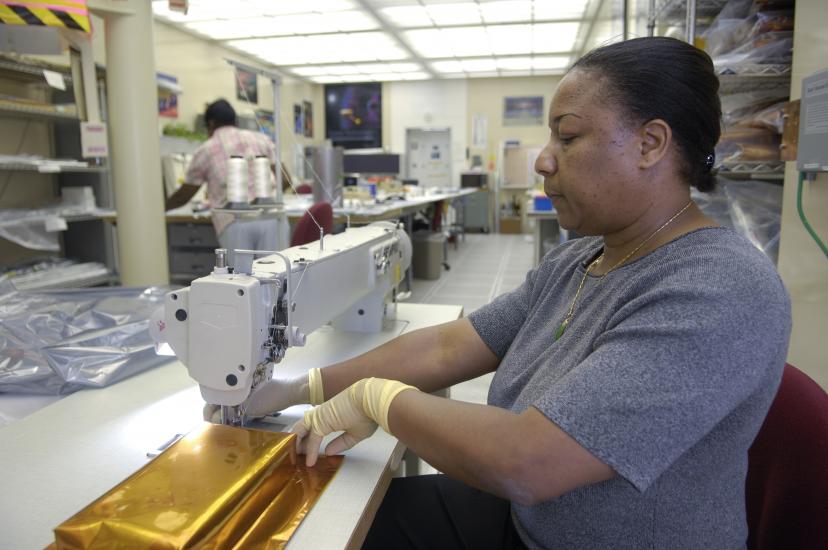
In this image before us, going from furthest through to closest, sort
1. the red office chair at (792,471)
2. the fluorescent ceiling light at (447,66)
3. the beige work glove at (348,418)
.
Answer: the fluorescent ceiling light at (447,66), the beige work glove at (348,418), the red office chair at (792,471)

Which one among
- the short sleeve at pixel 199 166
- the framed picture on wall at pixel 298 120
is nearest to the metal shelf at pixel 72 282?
the short sleeve at pixel 199 166

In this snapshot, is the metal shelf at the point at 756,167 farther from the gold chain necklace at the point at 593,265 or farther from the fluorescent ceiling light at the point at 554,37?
the fluorescent ceiling light at the point at 554,37

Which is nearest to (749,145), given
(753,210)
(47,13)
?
(753,210)

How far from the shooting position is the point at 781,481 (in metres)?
0.83

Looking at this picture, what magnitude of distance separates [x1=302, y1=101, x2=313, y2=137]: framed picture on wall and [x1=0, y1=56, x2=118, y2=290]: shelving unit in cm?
652

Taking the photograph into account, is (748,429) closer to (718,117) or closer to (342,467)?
(718,117)

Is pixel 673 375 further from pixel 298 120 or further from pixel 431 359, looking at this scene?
pixel 298 120

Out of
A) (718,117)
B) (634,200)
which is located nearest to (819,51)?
(718,117)

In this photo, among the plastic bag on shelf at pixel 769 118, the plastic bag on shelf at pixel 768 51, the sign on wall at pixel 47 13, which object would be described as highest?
the sign on wall at pixel 47 13

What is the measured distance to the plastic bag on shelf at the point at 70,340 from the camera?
3.83ft

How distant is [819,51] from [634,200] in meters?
1.20

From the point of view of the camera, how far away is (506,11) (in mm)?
6574

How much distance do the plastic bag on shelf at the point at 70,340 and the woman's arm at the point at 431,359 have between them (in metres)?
0.49

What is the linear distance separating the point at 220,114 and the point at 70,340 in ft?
8.61
